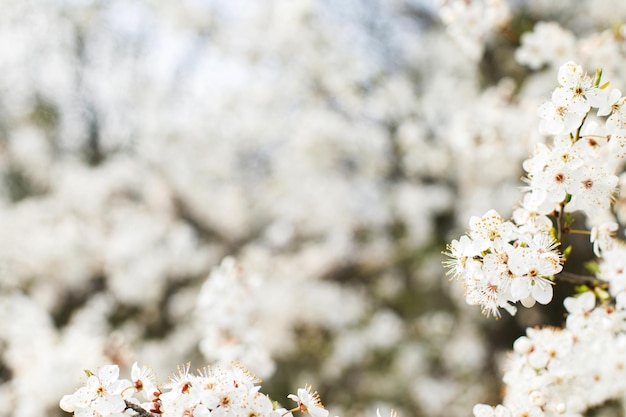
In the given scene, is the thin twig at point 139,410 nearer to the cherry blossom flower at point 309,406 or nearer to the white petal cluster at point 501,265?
the cherry blossom flower at point 309,406

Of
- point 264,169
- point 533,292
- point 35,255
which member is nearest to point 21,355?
point 35,255

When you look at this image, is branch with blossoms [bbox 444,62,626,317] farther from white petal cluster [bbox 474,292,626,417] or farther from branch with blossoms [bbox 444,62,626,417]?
white petal cluster [bbox 474,292,626,417]

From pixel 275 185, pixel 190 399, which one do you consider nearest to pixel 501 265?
pixel 190 399

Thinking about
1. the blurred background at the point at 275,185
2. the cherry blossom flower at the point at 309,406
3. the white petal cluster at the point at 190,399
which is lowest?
the cherry blossom flower at the point at 309,406

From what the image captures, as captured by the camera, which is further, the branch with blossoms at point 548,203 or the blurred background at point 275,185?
the blurred background at point 275,185

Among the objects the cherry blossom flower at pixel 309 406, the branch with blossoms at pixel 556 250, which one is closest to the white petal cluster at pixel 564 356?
the branch with blossoms at pixel 556 250

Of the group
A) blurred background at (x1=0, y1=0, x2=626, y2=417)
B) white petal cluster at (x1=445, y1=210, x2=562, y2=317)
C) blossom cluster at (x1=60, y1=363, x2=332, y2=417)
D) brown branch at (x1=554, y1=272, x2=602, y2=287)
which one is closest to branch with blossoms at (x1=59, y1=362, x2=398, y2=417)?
blossom cluster at (x1=60, y1=363, x2=332, y2=417)

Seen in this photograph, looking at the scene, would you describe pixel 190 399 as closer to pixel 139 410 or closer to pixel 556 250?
pixel 139 410
